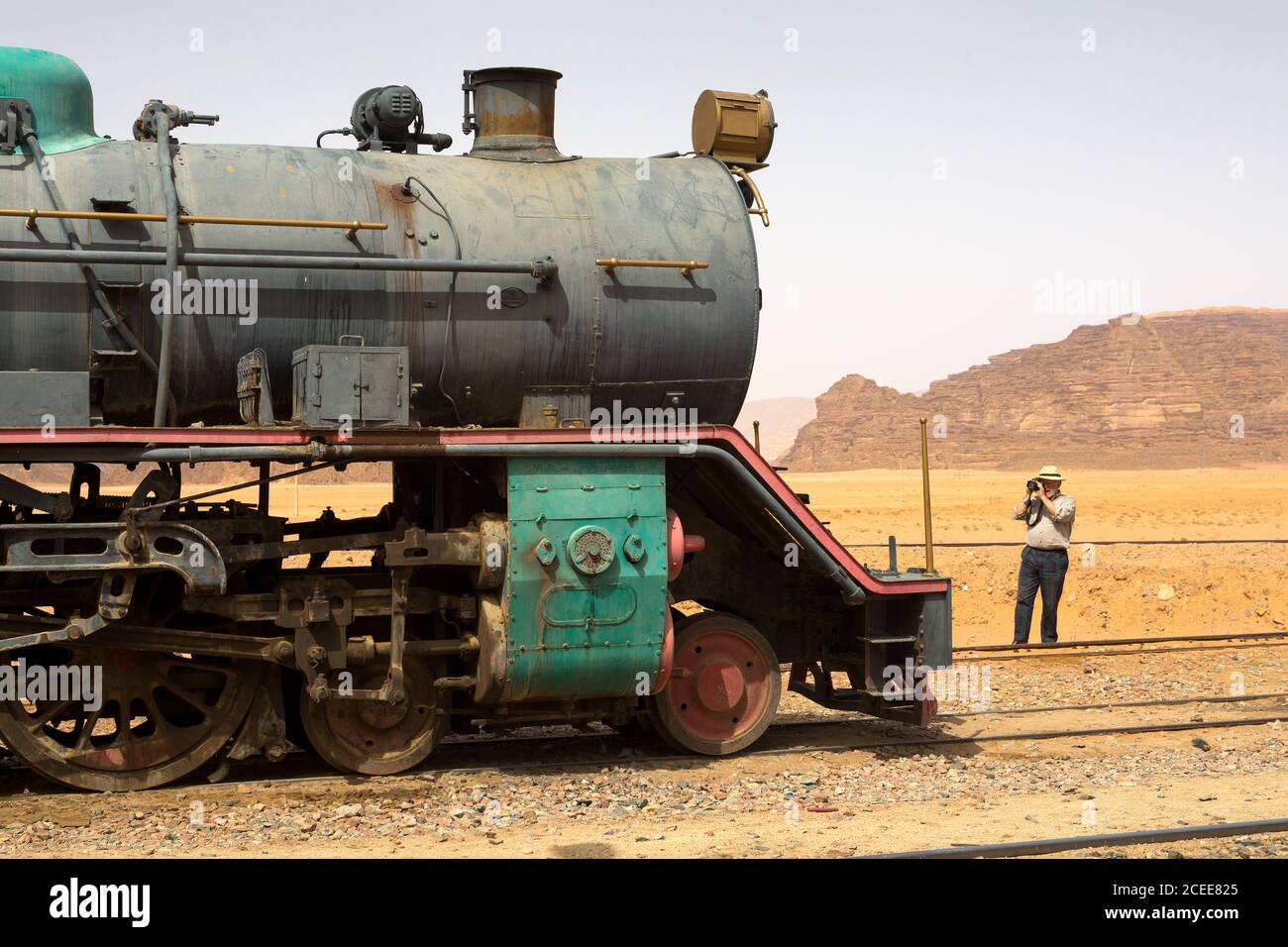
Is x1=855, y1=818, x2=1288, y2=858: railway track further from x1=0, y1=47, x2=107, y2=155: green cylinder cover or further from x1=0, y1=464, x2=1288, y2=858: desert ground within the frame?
x1=0, y1=47, x2=107, y2=155: green cylinder cover

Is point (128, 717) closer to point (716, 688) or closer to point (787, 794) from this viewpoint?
point (716, 688)

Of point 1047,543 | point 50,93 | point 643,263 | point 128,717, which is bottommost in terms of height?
point 128,717

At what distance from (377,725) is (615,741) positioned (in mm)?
1933

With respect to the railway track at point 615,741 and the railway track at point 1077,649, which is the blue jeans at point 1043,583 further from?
the railway track at point 615,741

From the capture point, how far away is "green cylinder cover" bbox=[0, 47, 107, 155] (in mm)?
8422

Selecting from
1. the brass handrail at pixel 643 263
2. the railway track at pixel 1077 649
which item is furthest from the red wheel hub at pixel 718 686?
the railway track at pixel 1077 649

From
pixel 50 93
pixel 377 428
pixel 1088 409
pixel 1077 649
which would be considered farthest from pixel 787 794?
pixel 1088 409

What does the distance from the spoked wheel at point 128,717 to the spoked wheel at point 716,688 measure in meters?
2.74

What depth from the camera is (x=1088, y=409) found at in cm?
14800
